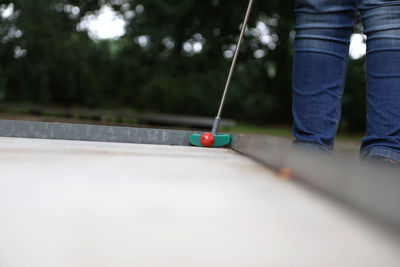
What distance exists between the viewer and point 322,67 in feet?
3.32

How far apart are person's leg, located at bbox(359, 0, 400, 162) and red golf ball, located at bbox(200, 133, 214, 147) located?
0.37 m

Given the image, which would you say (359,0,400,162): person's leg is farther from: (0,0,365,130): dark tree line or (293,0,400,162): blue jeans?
(0,0,365,130): dark tree line

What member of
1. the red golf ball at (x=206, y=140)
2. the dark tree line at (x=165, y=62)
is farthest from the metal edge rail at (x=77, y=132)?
the dark tree line at (x=165, y=62)

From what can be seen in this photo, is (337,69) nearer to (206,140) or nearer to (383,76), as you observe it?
(383,76)

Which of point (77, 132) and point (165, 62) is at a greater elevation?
point (165, 62)

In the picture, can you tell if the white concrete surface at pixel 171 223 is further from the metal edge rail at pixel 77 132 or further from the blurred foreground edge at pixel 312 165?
the metal edge rail at pixel 77 132

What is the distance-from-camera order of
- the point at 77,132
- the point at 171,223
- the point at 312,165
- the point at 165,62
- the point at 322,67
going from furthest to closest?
the point at 165,62, the point at 322,67, the point at 77,132, the point at 312,165, the point at 171,223

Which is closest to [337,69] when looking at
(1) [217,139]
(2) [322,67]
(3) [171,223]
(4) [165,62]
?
(2) [322,67]

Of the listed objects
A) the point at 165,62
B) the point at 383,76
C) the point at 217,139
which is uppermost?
the point at 165,62

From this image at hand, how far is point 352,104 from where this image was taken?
7.16 meters

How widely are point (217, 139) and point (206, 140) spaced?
1.7 inches

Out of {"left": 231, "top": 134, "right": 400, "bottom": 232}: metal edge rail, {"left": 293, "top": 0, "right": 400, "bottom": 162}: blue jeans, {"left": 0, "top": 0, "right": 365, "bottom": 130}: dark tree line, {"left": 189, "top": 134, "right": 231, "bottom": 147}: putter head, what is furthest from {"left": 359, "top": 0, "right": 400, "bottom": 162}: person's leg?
{"left": 0, "top": 0, "right": 365, "bottom": 130}: dark tree line

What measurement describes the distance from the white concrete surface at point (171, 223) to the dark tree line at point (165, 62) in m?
5.55

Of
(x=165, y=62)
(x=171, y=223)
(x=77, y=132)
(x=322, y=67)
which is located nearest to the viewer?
(x=171, y=223)
